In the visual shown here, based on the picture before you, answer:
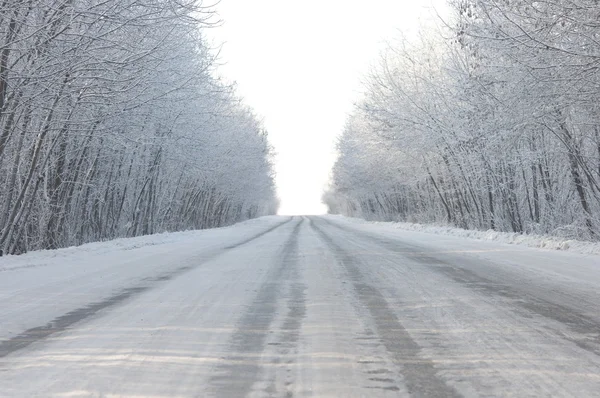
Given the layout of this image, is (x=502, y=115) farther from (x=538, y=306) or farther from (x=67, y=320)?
(x=67, y=320)

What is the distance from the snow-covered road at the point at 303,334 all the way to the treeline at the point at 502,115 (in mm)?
3678

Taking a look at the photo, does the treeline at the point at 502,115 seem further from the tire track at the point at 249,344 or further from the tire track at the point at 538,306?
the tire track at the point at 249,344

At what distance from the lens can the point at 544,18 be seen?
23.6 ft

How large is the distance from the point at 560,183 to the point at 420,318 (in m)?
14.0

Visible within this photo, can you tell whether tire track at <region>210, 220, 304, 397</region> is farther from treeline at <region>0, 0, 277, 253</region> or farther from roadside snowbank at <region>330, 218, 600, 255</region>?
roadside snowbank at <region>330, 218, 600, 255</region>

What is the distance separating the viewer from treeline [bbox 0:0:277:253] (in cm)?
736

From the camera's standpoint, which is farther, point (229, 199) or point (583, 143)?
point (229, 199)

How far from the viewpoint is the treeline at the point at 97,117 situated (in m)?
7.36

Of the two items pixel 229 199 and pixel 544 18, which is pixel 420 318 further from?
pixel 229 199

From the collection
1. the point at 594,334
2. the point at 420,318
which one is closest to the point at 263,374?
the point at 420,318

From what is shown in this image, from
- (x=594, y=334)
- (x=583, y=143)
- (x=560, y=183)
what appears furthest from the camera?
(x=560, y=183)

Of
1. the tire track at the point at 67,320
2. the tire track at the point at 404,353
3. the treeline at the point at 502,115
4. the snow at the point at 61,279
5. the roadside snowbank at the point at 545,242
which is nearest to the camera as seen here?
the tire track at the point at 404,353

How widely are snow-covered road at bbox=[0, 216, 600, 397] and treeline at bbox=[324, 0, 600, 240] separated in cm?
368

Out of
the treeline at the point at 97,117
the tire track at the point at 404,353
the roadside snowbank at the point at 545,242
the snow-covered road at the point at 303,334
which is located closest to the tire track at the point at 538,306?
the snow-covered road at the point at 303,334
